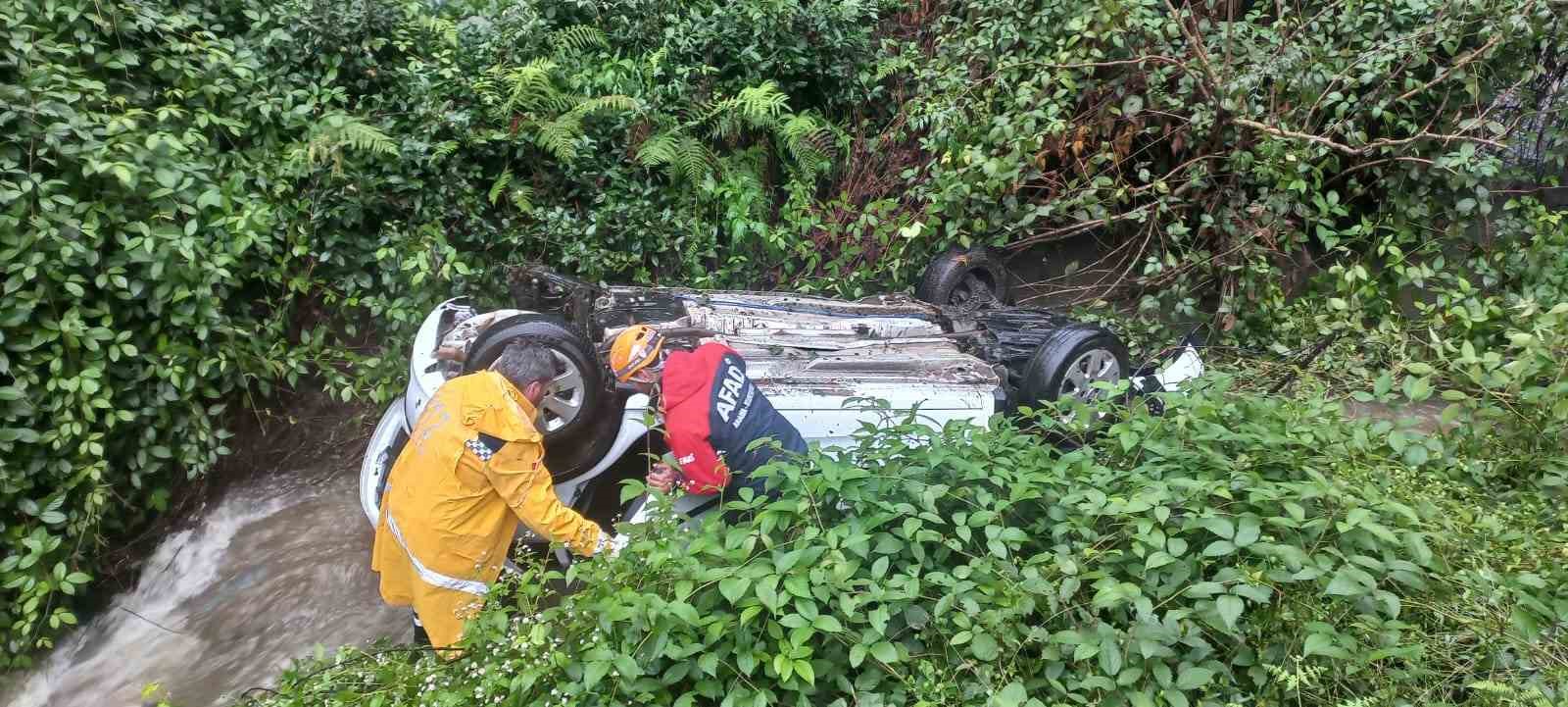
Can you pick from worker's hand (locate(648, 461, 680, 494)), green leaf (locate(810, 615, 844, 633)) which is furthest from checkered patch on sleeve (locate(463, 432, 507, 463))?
green leaf (locate(810, 615, 844, 633))

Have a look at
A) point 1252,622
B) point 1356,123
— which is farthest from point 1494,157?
point 1252,622

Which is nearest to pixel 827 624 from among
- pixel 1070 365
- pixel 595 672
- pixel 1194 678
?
pixel 595 672

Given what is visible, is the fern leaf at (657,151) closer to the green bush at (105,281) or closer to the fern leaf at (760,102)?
the fern leaf at (760,102)

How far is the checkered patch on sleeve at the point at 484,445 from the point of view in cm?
302

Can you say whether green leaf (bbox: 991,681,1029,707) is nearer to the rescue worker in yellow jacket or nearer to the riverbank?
the rescue worker in yellow jacket

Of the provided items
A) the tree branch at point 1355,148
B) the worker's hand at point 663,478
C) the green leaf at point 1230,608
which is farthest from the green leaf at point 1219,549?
the tree branch at point 1355,148

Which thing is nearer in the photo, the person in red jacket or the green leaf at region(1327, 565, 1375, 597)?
the green leaf at region(1327, 565, 1375, 597)

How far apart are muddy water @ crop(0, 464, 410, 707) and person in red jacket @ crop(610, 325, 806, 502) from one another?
206 centimetres

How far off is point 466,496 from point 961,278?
3.83 meters

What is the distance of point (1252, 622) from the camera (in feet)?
7.03

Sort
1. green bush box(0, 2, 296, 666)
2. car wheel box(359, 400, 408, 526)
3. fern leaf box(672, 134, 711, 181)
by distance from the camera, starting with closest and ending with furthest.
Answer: car wheel box(359, 400, 408, 526) < green bush box(0, 2, 296, 666) < fern leaf box(672, 134, 711, 181)

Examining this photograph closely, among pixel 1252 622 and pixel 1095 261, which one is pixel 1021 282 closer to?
pixel 1095 261

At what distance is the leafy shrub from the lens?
6.66 ft

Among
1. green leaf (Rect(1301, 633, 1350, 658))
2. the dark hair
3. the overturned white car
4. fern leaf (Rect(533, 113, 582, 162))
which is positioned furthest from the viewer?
fern leaf (Rect(533, 113, 582, 162))
